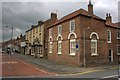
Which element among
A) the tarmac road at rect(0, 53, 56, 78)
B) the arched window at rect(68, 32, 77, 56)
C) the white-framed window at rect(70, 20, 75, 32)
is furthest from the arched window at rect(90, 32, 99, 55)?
the tarmac road at rect(0, 53, 56, 78)

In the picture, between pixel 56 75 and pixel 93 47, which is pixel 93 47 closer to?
pixel 93 47

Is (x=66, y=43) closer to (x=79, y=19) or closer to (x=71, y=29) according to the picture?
(x=71, y=29)

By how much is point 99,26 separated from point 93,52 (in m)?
3.96

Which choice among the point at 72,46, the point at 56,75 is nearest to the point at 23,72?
the point at 56,75

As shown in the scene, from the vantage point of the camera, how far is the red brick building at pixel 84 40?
85.0 feet

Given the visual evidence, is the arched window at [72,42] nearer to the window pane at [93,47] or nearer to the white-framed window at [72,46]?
the white-framed window at [72,46]

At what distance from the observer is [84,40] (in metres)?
26.1

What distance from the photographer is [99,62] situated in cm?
2770

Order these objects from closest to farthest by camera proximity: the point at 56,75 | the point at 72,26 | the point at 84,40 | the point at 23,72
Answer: the point at 56,75
the point at 23,72
the point at 84,40
the point at 72,26

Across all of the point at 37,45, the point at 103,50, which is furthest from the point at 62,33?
the point at 37,45

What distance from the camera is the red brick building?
2592 centimetres

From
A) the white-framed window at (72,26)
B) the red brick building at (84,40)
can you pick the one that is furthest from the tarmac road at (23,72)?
the white-framed window at (72,26)

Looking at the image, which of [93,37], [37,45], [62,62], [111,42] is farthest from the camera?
[37,45]

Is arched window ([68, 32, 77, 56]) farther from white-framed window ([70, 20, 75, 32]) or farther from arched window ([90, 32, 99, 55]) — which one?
arched window ([90, 32, 99, 55])
